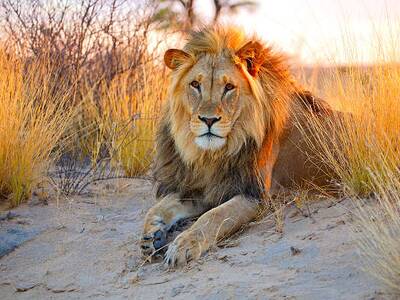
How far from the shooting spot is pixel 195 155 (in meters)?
5.02

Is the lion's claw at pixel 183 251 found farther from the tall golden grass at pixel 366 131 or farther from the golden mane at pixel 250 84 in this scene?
the tall golden grass at pixel 366 131

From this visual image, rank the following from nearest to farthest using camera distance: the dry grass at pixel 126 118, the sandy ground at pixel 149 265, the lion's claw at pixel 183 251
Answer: the sandy ground at pixel 149 265 < the lion's claw at pixel 183 251 < the dry grass at pixel 126 118

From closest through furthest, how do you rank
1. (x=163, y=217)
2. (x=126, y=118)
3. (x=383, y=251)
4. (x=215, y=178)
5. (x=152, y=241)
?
(x=383, y=251) < (x=152, y=241) < (x=163, y=217) < (x=215, y=178) < (x=126, y=118)

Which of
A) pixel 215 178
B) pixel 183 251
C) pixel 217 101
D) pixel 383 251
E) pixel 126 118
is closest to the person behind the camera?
pixel 383 251

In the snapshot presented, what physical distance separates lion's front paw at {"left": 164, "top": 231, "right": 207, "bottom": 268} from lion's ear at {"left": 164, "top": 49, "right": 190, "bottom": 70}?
1.22m

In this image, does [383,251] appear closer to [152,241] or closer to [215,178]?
[152,241]

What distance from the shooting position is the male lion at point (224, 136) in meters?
4.79

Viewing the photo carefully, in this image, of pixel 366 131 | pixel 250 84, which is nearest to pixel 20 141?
pixel 250 84

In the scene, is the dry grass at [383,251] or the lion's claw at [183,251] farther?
the lion's claw at [183,251]

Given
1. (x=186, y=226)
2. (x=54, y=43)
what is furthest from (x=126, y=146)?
(x=186, y=226)

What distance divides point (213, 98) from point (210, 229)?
0.82 m

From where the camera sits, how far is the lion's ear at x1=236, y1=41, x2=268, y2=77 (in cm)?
498

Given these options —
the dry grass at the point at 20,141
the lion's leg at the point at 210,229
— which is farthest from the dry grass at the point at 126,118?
the lion's leg at the point at 210,229

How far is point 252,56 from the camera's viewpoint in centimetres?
502
